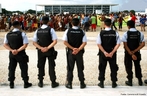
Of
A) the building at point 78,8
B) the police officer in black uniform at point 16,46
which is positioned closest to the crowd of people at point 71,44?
→ the police officer in black uniform at point 16,46

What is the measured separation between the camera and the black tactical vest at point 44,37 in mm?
5875

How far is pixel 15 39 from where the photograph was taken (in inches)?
232

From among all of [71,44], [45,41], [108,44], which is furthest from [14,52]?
[108,44]

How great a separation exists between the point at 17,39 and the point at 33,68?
2.67 meters

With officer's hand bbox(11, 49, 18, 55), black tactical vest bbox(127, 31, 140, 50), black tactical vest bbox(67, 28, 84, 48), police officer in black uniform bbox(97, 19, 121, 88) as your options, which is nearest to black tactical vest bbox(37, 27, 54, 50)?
black tactical vest bbox(67, 28, 84, 48)

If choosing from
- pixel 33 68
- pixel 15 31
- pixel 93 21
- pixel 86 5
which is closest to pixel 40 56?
pixel 15 31

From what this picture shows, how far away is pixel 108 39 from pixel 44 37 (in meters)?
1.47

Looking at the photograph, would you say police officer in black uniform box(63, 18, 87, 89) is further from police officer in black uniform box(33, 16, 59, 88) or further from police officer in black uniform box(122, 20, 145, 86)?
police officer in black uniform box(122, 20, 145, 86)

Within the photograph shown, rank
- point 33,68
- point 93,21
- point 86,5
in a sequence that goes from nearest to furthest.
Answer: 1. point 33,68
2. point 93,21
3. point 86,5

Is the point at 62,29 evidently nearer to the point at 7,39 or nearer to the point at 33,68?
the point at 33,68

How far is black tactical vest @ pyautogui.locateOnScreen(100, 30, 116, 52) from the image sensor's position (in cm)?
585

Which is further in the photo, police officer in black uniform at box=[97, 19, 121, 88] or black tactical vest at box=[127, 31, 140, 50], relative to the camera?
black tactical vest at box=[127, 31, 140, 50]

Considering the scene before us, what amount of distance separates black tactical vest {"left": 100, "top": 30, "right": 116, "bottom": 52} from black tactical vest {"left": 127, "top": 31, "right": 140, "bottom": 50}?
0.45 m

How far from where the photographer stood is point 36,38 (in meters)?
6.01
